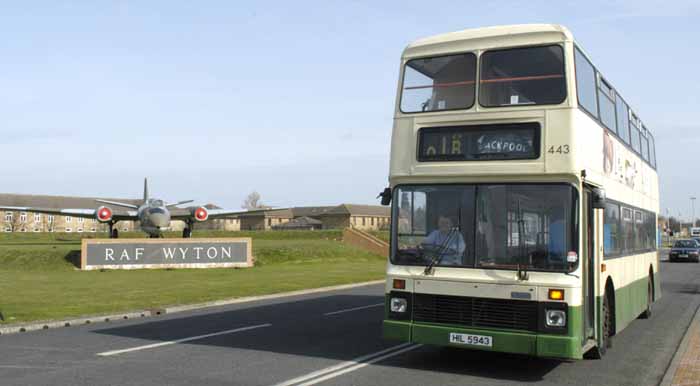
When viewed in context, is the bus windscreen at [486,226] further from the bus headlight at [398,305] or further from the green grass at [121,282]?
the green grass at [121,282]

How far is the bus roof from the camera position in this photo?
846 cm

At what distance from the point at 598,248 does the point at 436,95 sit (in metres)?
3.03

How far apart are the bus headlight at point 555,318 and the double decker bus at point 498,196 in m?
0.01

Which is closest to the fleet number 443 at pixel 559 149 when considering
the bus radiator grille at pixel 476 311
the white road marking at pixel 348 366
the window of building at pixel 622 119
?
the bus radiator grille at pixel 476 311

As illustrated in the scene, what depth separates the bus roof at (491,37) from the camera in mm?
8461

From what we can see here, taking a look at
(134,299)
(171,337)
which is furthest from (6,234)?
(171,337)

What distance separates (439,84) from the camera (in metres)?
9.01

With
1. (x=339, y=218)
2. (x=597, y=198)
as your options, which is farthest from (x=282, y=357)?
(x=339, y=218)

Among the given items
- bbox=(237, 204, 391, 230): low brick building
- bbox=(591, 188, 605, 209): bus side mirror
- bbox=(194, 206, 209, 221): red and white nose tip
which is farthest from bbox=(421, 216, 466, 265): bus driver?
bbox=(237, 204, 391, 230): low brick building

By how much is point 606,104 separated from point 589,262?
302 cm

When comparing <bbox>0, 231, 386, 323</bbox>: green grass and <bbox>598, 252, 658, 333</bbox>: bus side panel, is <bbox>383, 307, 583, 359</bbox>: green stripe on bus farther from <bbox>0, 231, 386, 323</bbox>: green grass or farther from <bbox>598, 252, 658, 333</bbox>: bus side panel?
<bbox>0, 231, 386, 323</bbox>: green grass

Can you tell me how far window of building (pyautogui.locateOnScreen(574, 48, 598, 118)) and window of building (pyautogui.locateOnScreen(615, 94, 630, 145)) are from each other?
2030mm

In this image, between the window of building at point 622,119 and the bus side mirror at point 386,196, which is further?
the window of building at point 622,119

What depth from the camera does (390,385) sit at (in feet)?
25.4
